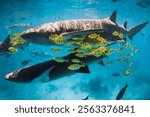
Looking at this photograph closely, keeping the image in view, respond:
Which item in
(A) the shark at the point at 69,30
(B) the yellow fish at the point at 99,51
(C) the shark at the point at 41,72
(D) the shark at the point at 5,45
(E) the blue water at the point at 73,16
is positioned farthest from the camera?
(E) the blue water at the point at 73,16

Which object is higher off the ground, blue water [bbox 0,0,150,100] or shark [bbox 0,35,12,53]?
shark [bbox 0,35,12,53]

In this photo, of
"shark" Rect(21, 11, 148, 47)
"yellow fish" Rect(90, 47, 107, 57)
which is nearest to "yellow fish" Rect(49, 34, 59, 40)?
"shark" Rect(21, 11, 148, 47)

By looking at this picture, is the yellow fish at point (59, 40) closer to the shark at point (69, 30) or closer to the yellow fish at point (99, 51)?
the shark at point (69, 30)

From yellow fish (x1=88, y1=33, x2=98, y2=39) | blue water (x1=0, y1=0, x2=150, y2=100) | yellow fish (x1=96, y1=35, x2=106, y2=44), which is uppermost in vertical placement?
yellow fish (x1=88, y1=33, x2=98, y2=39)

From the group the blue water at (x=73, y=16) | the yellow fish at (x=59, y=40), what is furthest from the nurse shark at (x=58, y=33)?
the blue water at (x=73, y=16)

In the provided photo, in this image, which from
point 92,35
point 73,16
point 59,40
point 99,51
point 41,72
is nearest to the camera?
point 41,72

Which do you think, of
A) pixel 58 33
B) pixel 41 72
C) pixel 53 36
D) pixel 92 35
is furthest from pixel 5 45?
pixel 92 35

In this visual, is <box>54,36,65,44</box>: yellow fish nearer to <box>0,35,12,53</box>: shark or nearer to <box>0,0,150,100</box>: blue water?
<box>0,35,12,53</box>: shark

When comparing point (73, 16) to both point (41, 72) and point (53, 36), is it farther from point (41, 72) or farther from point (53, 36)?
point (41, 72)

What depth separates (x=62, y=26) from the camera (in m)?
6.24

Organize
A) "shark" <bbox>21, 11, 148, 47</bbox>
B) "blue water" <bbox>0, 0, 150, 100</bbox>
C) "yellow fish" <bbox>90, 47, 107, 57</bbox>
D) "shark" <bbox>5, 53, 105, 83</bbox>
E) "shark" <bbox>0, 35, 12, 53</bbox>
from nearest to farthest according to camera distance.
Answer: "shark" <bbox>5, 53, 105, 83</bbox> → "shark" <bbox>21, 11, 148, 47</bbox> → "yellow fish" <bbox>90, 47, 107, 57</bbox> → "shark" <bbox>0, 35, 12, 53</bbox> → "blue water" <bbox>0, 0, 150, 100</bbox>

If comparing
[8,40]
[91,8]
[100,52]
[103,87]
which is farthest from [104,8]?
[100,52]

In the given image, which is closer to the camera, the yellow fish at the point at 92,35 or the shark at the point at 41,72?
the shark at the point at 41,72

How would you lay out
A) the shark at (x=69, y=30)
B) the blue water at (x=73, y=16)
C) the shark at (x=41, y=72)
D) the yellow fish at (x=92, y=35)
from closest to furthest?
1. the shark at (x=41, y=72)
2. the yellow fish at (x=92, y=35)
3. the shark at (x=69, y=30)
4. the blue water at (x=73, y=16)
